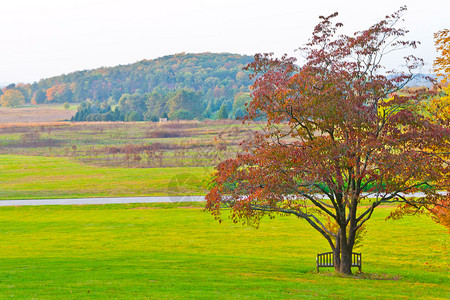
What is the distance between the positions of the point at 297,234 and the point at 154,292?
42.2 feet

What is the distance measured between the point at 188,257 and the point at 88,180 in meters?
27.7

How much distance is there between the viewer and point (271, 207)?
1302 centimetres

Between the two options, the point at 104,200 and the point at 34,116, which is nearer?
the point at 104,200

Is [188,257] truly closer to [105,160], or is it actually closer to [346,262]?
[346,262]

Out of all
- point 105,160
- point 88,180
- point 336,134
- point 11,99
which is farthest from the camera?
point 11,99

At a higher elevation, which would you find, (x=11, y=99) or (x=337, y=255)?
(x=11, y=99)

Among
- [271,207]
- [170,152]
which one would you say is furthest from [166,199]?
[170,152]

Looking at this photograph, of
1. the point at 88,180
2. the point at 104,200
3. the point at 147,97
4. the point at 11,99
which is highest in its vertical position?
the point at 11,99

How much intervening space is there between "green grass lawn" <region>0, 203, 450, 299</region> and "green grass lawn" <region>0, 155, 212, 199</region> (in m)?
6.20

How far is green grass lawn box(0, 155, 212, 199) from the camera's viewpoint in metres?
36.4

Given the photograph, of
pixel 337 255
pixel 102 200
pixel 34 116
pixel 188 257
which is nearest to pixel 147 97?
pixel 34 116

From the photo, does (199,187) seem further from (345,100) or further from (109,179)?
(345,100)

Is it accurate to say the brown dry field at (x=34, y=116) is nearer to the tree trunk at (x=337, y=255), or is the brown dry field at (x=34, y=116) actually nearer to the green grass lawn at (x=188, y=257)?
the green grass lawn at (x=188, y=257)

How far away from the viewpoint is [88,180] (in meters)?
42.2
